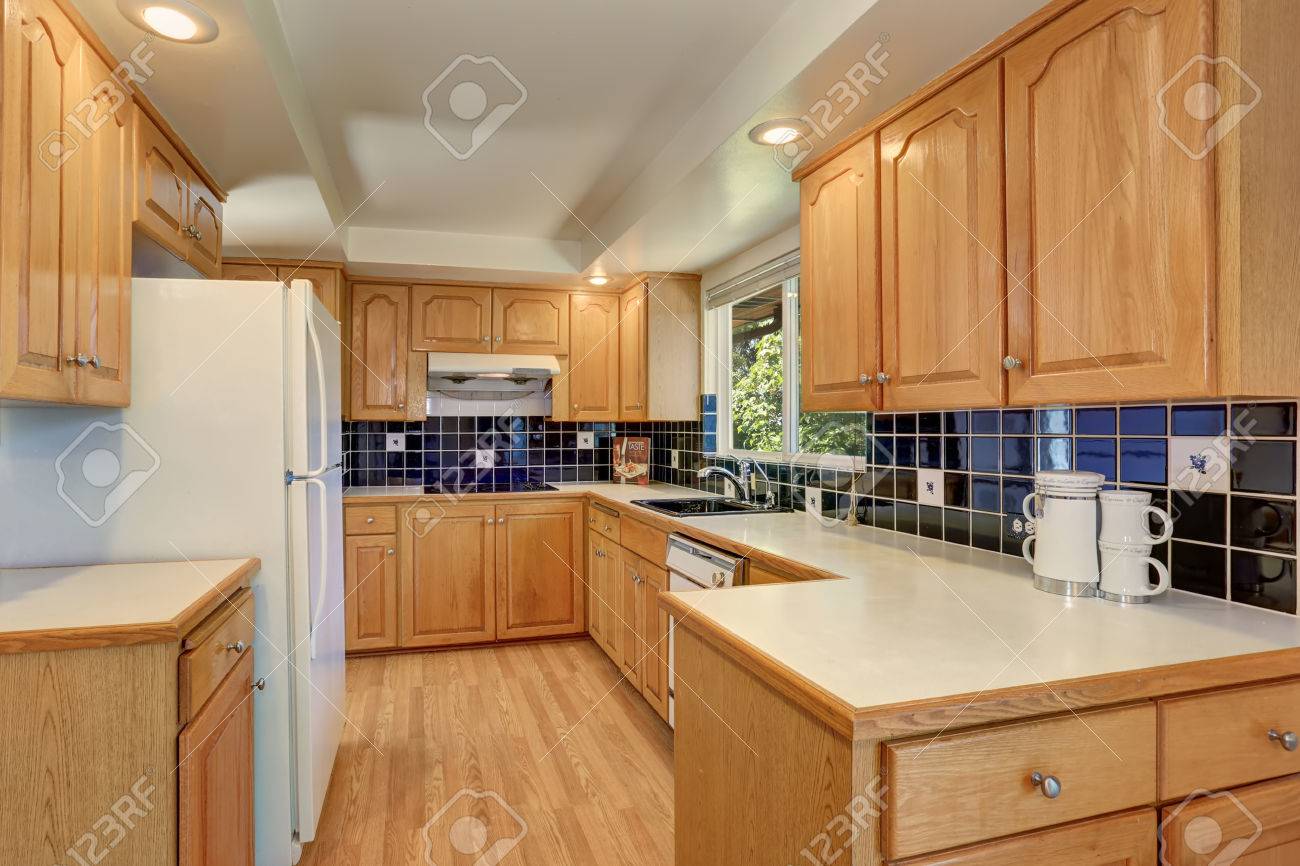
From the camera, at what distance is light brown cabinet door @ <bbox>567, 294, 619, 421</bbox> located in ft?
14.3

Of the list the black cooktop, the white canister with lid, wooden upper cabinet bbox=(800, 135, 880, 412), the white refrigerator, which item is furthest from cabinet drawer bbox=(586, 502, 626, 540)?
the white canister with lid

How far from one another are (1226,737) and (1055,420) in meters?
0.83

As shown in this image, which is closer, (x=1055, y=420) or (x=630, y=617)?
(x=1055, y=420)

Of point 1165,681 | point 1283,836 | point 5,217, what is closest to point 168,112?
point 5,217

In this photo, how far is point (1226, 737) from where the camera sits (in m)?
1.06

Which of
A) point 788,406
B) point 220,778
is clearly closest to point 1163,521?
point 788,406

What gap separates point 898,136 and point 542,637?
3.25m

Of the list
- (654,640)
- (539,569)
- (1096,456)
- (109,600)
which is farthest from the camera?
(539,569)

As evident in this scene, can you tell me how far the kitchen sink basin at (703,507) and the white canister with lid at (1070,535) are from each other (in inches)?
55.1

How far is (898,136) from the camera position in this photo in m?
1.84

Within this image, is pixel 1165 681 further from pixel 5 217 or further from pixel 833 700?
pixel 5 217

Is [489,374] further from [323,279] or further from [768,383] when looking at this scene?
[768,383]

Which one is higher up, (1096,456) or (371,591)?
(1096,456)

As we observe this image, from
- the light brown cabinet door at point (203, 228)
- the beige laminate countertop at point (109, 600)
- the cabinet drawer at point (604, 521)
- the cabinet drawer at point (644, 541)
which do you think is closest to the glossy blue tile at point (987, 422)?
the cabinet drawer at point (644, 541)
